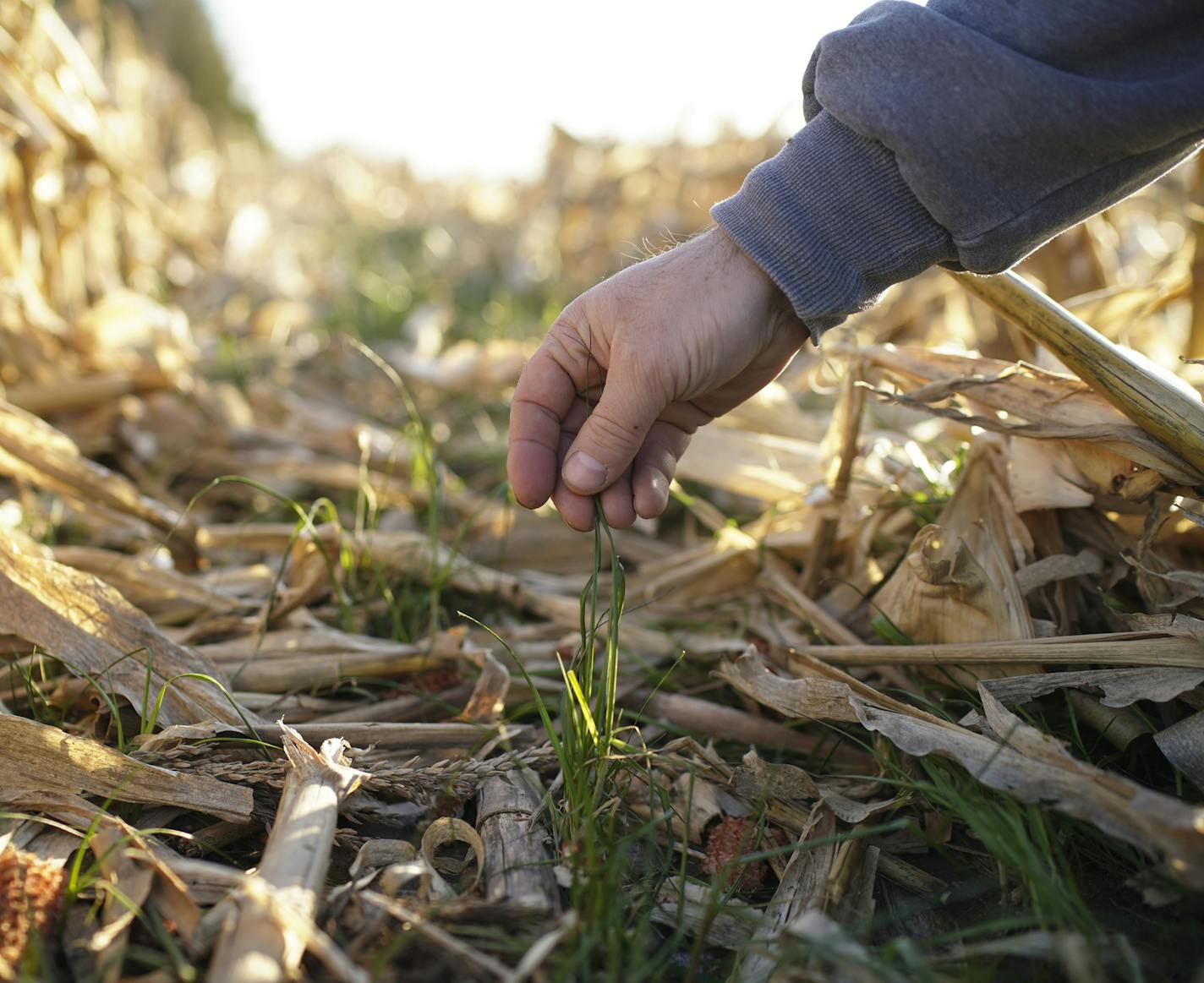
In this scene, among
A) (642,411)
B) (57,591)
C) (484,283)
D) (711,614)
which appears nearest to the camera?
(642,411)

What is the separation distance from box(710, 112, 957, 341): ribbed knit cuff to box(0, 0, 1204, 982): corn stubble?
295mm

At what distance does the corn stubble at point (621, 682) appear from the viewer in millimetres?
1061

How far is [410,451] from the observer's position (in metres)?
2.77

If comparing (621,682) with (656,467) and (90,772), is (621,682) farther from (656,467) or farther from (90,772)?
(90,772)

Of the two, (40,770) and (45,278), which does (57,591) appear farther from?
(45,278)

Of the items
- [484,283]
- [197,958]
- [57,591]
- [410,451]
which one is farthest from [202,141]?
[197,958]

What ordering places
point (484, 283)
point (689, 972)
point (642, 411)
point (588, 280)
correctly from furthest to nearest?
point (484, 283)
point (588, 280)
point (642, 411)
point (689, 972)

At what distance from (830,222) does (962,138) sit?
22cm

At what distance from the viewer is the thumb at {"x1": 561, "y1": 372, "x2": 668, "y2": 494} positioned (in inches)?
54.8

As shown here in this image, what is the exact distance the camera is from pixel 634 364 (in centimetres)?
138

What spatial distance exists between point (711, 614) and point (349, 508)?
45.5 inches

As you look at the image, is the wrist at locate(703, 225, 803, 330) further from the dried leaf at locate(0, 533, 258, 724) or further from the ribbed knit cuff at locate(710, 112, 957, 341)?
the dried leaf at locate(0, 533, 258, 724)

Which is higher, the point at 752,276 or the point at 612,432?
the point at 752,276

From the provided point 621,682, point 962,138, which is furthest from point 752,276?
point 621,682
